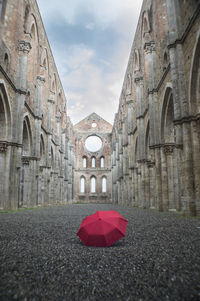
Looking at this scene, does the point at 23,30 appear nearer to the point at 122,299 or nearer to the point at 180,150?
the point at 180,150

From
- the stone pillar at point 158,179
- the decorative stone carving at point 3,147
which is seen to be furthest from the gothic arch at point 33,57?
the stone pillar at point 158,179

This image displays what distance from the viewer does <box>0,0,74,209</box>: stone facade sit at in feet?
39.4

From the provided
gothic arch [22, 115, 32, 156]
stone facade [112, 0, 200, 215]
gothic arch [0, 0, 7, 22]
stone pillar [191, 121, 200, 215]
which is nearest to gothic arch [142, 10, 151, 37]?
stone facade [112, 0, 200, 215]

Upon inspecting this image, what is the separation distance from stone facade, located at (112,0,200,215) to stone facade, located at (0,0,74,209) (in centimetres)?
739

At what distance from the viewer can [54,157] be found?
25.2 metres

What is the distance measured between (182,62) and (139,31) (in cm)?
1089

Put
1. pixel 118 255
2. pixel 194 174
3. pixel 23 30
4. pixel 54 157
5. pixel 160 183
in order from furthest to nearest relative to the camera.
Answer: pixel 54 157, pixel 23 30, pixel 160 183, pixel 194 174, pixel 118 255

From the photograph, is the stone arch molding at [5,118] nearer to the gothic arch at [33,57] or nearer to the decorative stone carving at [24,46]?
the decorative stone carving at [24,46]

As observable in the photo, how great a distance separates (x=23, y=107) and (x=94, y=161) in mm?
31091

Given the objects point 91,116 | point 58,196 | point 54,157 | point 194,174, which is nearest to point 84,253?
point 194,174

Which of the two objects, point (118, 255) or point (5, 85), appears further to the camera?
point (5, 85)

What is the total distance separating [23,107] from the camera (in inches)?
528

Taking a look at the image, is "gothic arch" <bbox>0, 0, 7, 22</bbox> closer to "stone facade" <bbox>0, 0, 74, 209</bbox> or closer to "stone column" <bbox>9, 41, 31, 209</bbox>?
"stone facade" <bbox>0, 0, 74, 209</bbox>

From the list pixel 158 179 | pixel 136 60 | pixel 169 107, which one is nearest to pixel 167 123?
pixel 169 107
